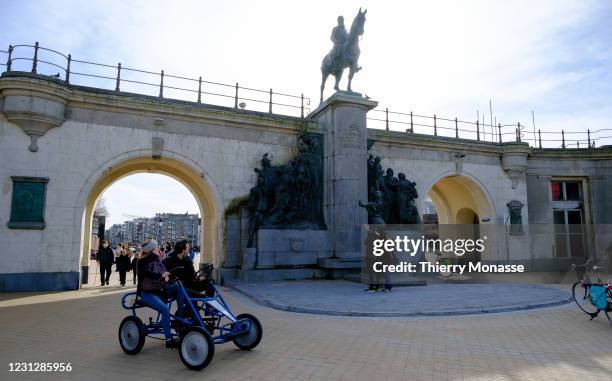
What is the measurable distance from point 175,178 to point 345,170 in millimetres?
7120

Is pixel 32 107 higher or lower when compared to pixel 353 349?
higher

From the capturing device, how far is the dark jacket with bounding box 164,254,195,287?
5.87 meters

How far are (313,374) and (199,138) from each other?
1194 cm

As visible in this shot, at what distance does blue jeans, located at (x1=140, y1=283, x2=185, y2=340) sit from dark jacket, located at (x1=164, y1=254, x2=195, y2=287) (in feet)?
0.91

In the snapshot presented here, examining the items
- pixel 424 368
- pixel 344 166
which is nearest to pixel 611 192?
pixel 344 166

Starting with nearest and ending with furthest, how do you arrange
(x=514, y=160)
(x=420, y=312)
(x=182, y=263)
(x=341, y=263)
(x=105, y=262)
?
(x=182, y=263)
(x=420, y=312)
(x=341, y=263)
(x=105, y=262)
(x=514, y=160)

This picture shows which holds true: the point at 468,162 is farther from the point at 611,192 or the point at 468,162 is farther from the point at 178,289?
the point at 178,289

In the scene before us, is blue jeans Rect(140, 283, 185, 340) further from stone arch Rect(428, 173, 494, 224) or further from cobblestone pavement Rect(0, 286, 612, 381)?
stone arch Rect(428, 173, 494, 224)

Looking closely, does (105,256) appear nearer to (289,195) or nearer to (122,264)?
(122,264)

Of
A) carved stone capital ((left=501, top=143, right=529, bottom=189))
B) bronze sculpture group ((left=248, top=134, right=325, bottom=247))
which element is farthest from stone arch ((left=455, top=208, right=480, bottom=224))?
bronze sculpture group ((left=248, top=134, right=325, bottom=247))

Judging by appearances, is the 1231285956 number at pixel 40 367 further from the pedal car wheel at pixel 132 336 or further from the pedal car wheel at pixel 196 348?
the pedal car wheel at pixel 196 348

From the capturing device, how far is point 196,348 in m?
5.00

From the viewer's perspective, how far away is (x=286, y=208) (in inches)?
592

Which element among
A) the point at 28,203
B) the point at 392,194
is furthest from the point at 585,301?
the point at 28,203
